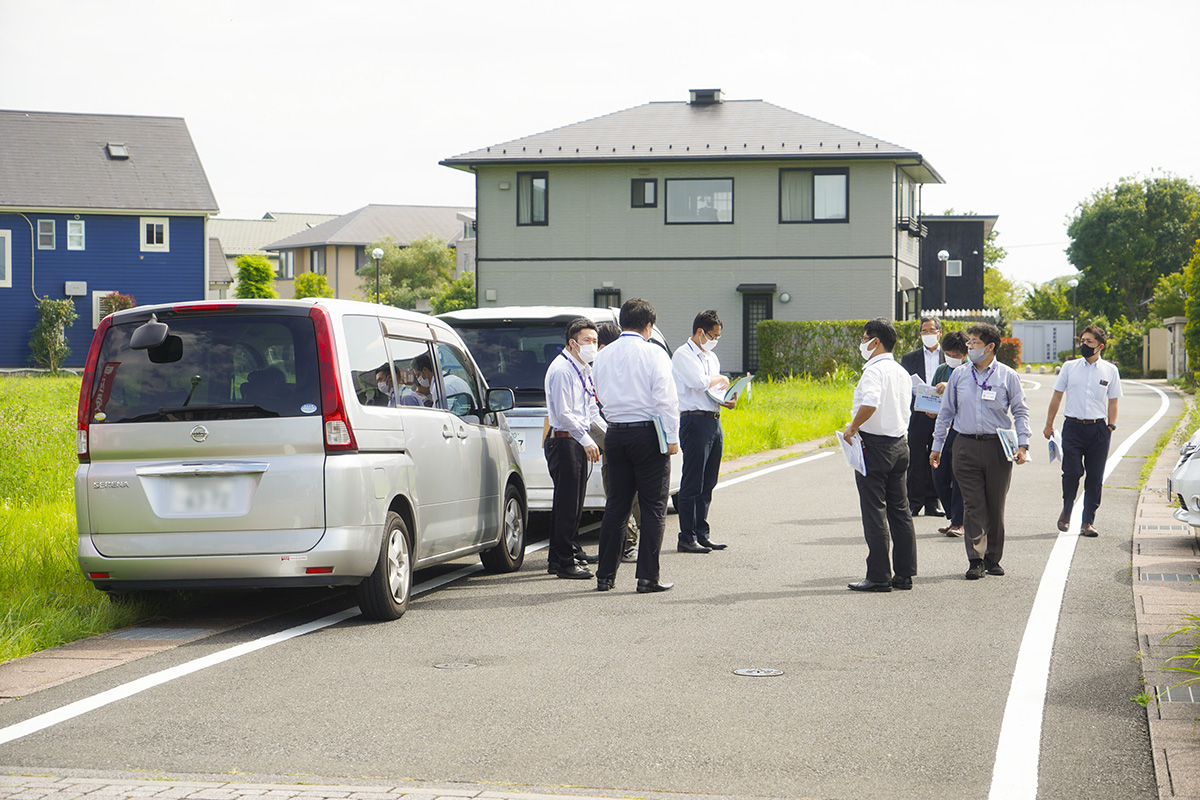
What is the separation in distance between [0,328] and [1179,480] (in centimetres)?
4652

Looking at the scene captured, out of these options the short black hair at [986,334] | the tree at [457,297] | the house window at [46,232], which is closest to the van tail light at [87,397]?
the short black hair at [986,334]

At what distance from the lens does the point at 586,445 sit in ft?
29.7

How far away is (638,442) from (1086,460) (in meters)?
4.94

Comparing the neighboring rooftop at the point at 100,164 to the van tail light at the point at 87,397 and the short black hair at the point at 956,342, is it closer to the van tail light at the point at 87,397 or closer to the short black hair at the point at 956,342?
the short black hair at the point at 956,342

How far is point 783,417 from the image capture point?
24.2 meters

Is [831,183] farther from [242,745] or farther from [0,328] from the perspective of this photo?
[242,745]

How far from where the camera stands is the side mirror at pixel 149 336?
726 centimetres

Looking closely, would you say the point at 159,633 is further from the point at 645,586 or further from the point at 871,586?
the point at 871,586

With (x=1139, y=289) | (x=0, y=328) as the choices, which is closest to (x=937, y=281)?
(x=1139, y=289)

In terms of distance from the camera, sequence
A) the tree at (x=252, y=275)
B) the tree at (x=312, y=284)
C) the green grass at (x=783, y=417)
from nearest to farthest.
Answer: the green grass at (x=783, y=417) → the tree at (x=252, y=275) → the tree at (x=312, y=284)

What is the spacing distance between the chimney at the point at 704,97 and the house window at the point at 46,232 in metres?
24.6

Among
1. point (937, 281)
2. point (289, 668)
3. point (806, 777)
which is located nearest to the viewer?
point (806, 777)

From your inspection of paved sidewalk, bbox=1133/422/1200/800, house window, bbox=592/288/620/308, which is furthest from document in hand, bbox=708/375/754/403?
house window, bbox=592/288/620/308

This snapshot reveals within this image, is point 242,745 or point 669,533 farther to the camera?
point 669,533
